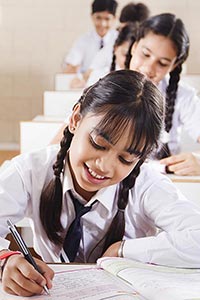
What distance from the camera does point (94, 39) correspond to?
19.0 ft

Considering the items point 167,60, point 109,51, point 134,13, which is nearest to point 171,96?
point 167,60

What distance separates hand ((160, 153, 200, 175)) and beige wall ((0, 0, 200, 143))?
387 centimetres

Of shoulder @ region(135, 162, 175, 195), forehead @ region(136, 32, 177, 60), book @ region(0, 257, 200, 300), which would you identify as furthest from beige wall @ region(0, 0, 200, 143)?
book @ region(0, 257, 200, 300)

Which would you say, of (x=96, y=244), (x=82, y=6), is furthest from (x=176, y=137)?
(x=82, y=6)

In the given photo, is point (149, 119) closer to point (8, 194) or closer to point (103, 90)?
point (103, 90)

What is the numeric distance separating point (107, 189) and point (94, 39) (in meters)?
4.38

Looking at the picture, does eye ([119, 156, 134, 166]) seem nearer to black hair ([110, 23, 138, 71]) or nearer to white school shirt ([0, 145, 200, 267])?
white school shirt ([0, 145, 200, 267])

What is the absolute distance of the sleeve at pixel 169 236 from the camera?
1372 millimetres

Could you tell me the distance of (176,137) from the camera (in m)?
3.04

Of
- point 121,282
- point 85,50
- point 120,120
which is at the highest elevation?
point 120,120

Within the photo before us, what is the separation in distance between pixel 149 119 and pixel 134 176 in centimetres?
18

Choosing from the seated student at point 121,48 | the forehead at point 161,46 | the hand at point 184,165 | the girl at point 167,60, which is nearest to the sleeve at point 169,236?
the hand at point 184,165

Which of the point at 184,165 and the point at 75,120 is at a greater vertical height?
the point at 75,120

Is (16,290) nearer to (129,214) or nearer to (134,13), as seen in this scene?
(129,214)
